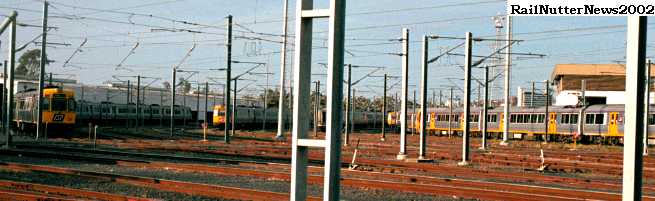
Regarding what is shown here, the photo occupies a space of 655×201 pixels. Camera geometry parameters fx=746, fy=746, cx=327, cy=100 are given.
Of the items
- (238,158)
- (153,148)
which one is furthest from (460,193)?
(153,148)

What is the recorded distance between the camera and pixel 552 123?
4903 centimetres

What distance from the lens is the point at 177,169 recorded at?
19.9 meters

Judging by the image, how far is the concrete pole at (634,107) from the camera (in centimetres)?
430

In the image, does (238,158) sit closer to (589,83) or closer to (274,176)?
(274,176)

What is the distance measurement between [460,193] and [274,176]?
5.03m

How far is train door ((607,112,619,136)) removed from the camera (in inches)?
1658

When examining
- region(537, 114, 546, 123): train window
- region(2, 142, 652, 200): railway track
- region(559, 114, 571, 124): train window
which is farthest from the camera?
region(537, 114, 546, 123): train window

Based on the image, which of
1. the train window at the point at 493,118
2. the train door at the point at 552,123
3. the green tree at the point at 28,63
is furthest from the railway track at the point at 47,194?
the green tree at the point at 28,63

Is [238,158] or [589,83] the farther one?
[589,83]

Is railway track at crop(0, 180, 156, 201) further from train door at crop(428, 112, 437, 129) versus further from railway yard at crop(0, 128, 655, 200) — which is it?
train door at crop(428, 112, 437, 129)

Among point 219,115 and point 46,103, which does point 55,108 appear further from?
point 219,115

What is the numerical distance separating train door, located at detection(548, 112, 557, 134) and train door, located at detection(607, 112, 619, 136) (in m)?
5.62

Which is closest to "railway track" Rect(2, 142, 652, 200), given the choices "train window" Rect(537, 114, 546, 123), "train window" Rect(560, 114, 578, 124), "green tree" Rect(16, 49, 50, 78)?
"train window" Rect(560, 114, 578, 124)

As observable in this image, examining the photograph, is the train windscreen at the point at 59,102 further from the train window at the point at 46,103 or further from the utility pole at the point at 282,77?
the utility pole at the point at 282,77
